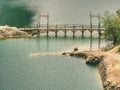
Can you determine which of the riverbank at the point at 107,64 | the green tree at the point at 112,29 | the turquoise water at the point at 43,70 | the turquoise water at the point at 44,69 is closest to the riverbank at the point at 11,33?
the turquoise water at the point at 44,69

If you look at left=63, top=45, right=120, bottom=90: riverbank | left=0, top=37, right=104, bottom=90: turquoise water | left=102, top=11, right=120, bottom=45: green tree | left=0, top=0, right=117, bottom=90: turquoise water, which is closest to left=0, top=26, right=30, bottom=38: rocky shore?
left=0, top=0, right=117, bottom=90: turquoise water

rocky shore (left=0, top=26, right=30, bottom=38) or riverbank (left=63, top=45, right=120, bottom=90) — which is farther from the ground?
rocky shore (left=0, top=26, right=30, bottom=38)

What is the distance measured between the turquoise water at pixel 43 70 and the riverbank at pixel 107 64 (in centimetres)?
195

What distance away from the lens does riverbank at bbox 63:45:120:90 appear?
89562 millimetres

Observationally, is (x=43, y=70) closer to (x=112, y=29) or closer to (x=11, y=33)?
(x=112, y=29)

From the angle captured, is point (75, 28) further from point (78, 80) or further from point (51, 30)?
point (78, 80)

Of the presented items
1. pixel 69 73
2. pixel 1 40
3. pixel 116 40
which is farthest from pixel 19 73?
pixel 1 40

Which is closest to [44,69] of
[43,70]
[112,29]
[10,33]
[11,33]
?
[43,70]

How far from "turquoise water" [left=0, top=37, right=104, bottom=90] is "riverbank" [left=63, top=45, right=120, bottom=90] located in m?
1.95

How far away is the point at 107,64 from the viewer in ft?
335

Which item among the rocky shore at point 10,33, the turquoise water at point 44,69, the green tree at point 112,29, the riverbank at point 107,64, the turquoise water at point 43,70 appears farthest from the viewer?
the rocky shore at point 10,33

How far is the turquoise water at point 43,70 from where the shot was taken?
97.6 meters

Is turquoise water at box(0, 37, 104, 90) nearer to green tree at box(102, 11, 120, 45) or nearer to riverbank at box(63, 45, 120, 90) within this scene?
riverbank at box(63, 45, 120, 90)

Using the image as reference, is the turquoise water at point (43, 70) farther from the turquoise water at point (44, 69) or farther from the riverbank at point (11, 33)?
the riverbank at point (11, 33)
